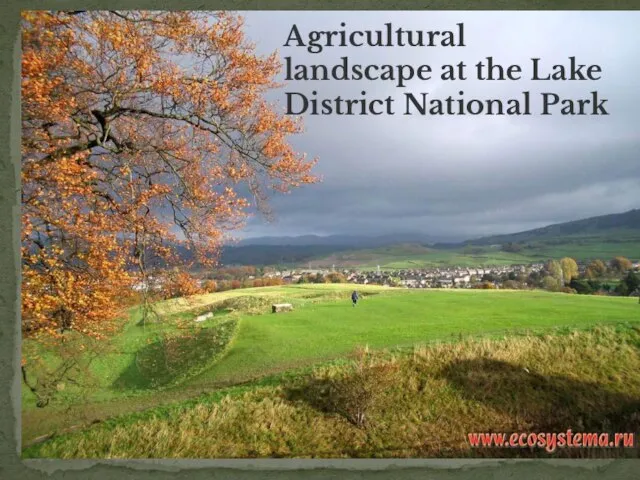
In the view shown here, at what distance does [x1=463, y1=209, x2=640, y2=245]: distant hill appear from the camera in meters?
4.39

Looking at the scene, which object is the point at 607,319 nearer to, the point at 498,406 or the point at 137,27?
the point at 498,406

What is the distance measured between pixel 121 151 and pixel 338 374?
4052 mm

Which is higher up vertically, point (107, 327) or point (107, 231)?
point (107, 231)

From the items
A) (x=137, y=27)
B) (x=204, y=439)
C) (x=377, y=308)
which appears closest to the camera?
(x=204, y=439)

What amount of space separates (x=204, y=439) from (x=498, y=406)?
348 cm

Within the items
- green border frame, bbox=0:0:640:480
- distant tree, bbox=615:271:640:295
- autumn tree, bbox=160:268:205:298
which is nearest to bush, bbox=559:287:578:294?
distant tree, bbox=615:271:640:295

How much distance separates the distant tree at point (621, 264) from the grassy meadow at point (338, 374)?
0.51m

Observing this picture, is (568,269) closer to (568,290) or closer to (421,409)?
(568,290)

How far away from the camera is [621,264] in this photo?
4586mm

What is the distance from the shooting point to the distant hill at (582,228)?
4391 mm

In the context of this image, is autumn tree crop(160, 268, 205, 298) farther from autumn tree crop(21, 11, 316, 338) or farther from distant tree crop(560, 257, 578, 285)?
distant tree crop(560, 257, 578, 285)

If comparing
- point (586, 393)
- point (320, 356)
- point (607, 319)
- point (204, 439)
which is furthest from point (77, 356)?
point (607, 319)

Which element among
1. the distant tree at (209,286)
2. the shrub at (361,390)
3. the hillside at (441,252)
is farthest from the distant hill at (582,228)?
the distant tree at (209,286)

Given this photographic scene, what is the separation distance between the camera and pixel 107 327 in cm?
500
